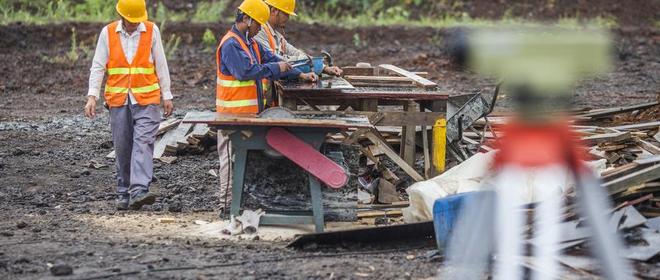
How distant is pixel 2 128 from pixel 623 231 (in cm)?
901

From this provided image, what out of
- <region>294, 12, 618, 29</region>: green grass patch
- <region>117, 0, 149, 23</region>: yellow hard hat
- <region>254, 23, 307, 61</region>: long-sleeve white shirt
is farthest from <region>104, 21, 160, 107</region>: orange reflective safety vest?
<region>294, 12, 618, 29</region>: green grass patch

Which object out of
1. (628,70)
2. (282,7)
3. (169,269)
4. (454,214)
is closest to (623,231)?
(454,214)

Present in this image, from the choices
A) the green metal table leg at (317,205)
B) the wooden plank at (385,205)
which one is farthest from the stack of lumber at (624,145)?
the green metal table leg at (317,205)

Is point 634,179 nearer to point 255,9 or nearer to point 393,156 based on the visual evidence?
point 393,156

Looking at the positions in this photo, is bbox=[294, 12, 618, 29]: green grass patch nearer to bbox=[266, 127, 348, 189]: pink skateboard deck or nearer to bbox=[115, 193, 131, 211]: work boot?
bbox=[115, 193, 131, 211]: work boot

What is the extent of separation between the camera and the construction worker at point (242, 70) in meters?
9.05

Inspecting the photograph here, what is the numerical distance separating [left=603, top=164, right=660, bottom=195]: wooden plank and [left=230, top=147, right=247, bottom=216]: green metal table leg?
8.97 feet

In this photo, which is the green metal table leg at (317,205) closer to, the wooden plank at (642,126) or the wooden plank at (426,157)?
the wooden plank at (426,157)

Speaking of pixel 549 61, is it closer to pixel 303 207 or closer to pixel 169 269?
pixel 169 269

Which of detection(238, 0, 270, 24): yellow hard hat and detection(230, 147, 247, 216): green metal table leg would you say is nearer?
detection(230, 147, 247, 216): green metal table leg

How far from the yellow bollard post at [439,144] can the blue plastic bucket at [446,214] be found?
2.26 metres

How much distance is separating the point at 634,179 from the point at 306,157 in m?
2.42

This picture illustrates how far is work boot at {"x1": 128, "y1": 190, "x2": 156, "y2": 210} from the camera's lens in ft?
31.2

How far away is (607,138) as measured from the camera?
1015cm
